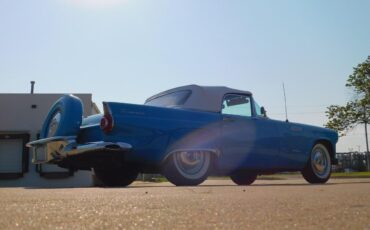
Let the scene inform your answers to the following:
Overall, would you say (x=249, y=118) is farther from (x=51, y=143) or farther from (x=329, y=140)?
(x=51, y=143)

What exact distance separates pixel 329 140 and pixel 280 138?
171 cm

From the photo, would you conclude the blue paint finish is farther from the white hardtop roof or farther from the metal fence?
the metal fence

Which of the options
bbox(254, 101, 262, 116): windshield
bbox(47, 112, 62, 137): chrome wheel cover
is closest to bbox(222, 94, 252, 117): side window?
bbox(254, 101, 262, 116): windshield

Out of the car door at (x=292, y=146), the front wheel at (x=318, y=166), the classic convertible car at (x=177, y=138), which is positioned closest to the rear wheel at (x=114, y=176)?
the classic convertible car at (x=177, y=138)

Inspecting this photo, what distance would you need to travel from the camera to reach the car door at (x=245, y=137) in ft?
23.6

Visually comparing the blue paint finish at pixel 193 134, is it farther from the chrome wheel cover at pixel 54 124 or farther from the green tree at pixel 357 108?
the green tree at pixel 357 108

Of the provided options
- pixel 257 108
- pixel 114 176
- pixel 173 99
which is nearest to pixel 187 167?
pixel 173 99

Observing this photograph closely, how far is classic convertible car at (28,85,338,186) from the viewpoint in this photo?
20.4 ft

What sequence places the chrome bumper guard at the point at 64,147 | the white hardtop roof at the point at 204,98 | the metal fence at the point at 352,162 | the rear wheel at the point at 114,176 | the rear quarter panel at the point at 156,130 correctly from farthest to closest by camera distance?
1. the metal fence at the point at 352,162
2. the rear wheel at the point at 114,176
3. the white hardtop roof at the point at 204,98
4. the rear quarter panel at the point at 156,130
5. the chrome bumper guard at the point at 64,147

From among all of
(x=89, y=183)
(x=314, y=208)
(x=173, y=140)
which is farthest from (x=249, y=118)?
(x=89, y=183)

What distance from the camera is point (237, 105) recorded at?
792cm

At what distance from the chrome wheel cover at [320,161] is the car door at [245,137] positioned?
4.24ft

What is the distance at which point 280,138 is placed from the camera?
8.18m

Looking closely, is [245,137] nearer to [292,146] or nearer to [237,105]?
[237,105]
